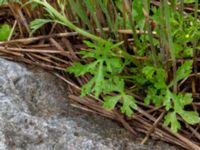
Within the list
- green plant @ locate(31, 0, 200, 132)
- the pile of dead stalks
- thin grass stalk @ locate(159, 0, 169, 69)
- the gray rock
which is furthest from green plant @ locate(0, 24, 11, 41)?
thin grass stalk @ locate(159, 0, 169, 69)

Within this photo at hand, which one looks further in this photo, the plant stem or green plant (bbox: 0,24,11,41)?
green plant (bbox: 0,24,11,41)

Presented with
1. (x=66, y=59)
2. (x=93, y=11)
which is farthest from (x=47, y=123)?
(x=93, y=11)

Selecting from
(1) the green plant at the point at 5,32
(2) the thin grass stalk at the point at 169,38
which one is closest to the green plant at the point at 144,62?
(2) the thin grass stalk at the point at 169,38

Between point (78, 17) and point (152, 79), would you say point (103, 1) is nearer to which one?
point (78, 17)

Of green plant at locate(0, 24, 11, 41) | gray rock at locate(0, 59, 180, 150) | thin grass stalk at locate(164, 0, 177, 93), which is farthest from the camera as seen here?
A: green plant at locate(0, 24, 11, 41)

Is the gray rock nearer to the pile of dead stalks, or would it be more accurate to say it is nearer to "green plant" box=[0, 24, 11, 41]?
the pile of dead stalks

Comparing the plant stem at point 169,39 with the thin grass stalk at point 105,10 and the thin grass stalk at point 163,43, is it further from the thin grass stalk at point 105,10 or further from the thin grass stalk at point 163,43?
the thin grass stalk at point 105,10

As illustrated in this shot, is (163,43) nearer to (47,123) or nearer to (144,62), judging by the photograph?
(144,62)
